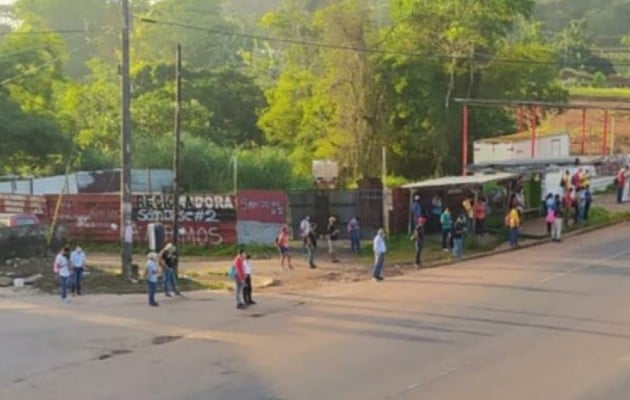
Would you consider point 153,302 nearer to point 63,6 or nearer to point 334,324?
point 334,324

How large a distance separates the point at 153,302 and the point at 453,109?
2340 centimetres

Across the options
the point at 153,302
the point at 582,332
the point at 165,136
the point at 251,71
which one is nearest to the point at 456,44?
the point at 165,136

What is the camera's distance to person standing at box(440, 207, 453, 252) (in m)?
29.9

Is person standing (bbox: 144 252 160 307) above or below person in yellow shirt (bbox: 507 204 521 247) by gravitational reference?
below

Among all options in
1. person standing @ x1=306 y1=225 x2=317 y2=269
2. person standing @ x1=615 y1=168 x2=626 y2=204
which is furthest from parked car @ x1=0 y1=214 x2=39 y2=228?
person standing @ x1=615 y1=168 x2=626 y2=204

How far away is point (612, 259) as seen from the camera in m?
27.4

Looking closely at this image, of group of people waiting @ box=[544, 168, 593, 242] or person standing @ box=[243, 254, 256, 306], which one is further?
group of people waiting @ box=[544, 168, 593, 242]

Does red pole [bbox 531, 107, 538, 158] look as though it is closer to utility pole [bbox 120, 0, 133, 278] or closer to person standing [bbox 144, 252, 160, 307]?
utility pole [bbox 120, 0, 133, 278]

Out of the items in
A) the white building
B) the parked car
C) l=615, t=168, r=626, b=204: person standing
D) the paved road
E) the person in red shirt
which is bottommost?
the paved road

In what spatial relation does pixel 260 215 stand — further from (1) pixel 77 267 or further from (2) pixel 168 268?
(1) pixel 77 267

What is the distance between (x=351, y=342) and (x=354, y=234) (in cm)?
1371

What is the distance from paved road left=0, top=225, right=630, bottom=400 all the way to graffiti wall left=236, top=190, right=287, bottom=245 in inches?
314

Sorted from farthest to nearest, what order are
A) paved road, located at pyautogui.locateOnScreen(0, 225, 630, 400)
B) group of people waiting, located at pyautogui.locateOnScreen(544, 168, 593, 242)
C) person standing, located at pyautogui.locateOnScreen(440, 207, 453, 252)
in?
group of people waiting, located at pyautogui.locateOnScreen(544, 168, 593, 242)
person standing, located at pyautogui.locateOnScreen(440, 207, 453, 252)
paved road, located at pyautogui.locateOnScreen(0, 225, 630, 400)

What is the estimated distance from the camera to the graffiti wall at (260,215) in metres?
32.5
